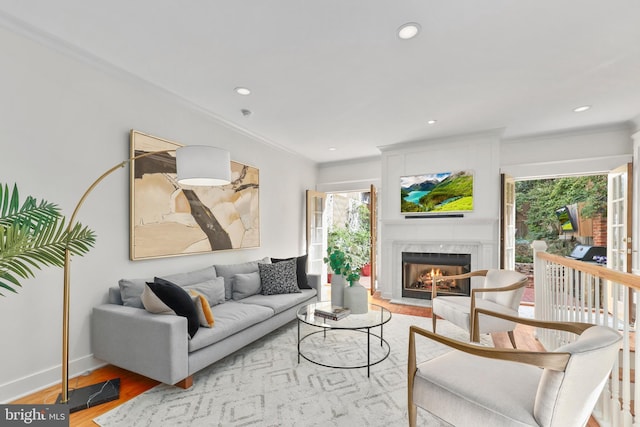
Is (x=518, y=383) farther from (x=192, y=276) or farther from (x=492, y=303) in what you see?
(x=192, y=276)

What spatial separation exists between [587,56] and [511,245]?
285 cm

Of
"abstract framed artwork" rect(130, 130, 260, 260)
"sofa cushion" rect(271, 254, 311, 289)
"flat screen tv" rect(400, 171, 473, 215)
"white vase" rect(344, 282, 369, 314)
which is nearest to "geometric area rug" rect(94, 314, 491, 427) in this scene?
"white vase" rect(344, 282, 369, 314)

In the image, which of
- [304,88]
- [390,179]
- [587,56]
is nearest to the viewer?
[587,56]

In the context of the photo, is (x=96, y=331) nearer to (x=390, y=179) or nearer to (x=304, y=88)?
(x=304, y=88)

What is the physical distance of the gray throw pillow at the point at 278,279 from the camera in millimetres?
3580

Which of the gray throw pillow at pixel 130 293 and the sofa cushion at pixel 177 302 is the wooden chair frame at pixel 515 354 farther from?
the gray throw pillow at pixel 130 293

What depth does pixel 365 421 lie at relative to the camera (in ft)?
6.07

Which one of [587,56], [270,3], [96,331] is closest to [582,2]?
[587,56]

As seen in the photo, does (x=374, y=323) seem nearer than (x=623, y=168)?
Yes

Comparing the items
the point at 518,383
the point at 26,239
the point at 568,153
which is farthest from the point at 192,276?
the point at 568,153

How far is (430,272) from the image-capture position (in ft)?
15.4

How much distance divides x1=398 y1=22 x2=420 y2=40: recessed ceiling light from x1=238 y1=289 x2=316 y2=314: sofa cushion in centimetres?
263

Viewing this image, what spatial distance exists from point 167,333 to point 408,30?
2622 millimetres

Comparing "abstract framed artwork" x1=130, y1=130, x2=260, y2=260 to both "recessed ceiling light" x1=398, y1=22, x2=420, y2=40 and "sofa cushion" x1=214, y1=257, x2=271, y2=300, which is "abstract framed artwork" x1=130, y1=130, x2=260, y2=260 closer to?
"sofa cushion" x1=214, y1=257, x2=271, y2=300
